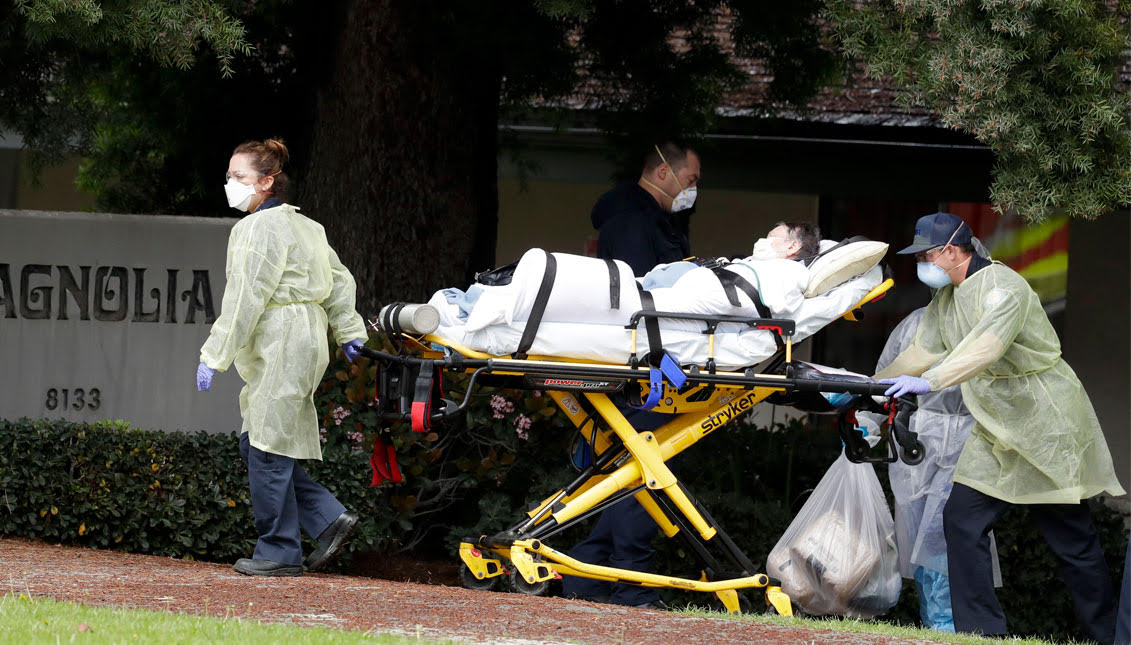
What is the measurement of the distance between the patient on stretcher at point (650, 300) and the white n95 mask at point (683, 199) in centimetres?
79

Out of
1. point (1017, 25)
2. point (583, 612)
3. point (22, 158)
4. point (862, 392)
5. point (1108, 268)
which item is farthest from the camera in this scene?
point (22, 158)

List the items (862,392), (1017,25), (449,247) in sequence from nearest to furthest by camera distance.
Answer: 1. (862,392)
2. (1017,25)
3. (449,247)

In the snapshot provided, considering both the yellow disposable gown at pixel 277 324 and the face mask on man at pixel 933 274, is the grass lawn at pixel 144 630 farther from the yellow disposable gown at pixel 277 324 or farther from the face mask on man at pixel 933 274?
the face mask on man at pixel 933 274

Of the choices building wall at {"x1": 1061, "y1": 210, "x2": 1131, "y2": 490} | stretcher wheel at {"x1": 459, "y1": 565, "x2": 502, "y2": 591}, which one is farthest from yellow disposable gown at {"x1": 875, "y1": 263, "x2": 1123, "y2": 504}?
building wall at {"x1": 1061, "y1": 210, "x2": 1131, "y2": 490}

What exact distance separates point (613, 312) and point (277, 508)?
5.48ft

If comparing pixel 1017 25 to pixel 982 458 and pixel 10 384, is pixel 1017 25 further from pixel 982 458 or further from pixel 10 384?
pixel 10 384

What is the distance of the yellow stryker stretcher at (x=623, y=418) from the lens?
509 cm

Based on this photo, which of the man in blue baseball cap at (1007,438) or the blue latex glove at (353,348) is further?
the blue latex glove at (353,348)

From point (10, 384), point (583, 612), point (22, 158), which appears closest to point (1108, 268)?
point (583, 612)

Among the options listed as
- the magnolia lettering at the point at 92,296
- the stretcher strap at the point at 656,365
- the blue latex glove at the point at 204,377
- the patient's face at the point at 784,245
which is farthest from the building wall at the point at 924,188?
the blue latex glove at the point at 204,377

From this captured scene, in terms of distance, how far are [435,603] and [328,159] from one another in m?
3.69

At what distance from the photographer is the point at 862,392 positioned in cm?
524

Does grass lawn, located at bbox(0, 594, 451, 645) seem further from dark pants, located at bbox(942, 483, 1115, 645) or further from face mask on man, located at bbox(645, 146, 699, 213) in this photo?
face mask on man, located at bbox(645, 146, 699, 213)

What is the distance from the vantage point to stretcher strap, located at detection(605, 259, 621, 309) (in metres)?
5.13
